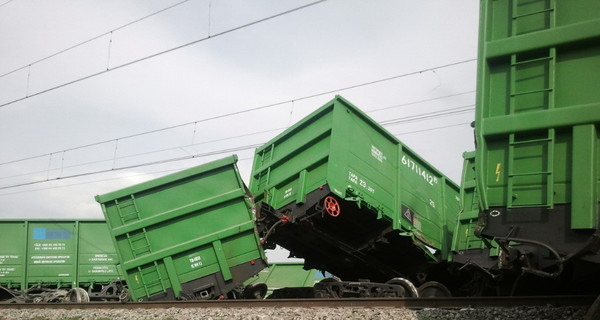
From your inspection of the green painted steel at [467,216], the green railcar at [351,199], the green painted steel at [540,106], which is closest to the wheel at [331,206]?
the green railcar at [351,199]

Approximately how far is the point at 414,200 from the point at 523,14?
5573mm

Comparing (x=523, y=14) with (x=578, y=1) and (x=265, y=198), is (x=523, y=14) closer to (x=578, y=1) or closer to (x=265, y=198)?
(x=578, y=1)

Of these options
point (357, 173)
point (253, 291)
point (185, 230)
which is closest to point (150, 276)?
point (185, 230)

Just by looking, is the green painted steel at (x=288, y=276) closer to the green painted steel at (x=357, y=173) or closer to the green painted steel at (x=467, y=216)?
the green painted steel at (x=357, y=173)

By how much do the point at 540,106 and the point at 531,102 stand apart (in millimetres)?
100

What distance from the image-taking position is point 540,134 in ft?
18.0

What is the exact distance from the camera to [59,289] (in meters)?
15.9

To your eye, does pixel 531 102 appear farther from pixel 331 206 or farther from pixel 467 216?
pixel 467 216

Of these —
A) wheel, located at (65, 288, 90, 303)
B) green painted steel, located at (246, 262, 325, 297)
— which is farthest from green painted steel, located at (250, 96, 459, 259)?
wheel, located at (65, 288, 90, 303)

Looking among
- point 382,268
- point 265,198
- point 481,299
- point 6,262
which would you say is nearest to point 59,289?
point 6,262

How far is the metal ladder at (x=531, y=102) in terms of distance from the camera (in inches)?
212

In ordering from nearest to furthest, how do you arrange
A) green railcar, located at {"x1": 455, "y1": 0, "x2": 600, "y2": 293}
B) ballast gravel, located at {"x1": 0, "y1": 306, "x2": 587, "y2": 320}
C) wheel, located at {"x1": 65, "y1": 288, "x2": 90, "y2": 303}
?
green railcar, located at {"x1": 455, "y1": 0, "x2": 600, "y2": 293}, ballast gravel, located at {"x1": 0, "y1": 306, "x2": 587, "y2": 320}, wheel, located at {"x1": 65, "y1": 288, "x2": 90, "y2": 303}

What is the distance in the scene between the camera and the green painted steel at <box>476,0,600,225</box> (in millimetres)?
5148

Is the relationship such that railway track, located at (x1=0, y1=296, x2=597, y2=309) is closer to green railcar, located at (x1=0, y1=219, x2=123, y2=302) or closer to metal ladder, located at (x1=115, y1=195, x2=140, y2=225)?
metal ladder, located at (x1=115, y1=195, x2=140, y2=225)
